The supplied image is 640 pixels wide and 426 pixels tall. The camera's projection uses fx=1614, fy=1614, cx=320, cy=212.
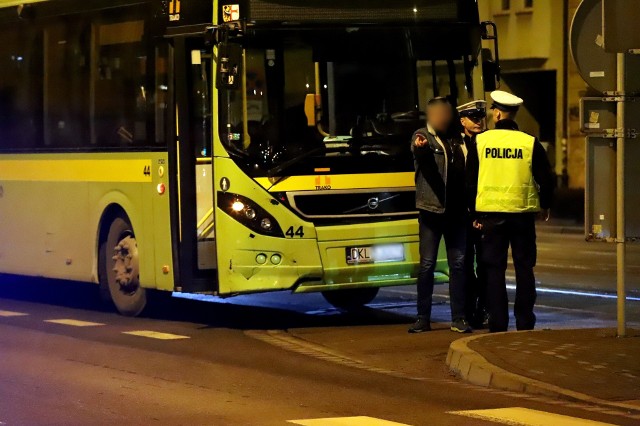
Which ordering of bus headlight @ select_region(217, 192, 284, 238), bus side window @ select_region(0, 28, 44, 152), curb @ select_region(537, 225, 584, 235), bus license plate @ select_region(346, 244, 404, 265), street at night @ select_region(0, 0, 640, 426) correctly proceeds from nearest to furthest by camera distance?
street at night @ select_region(0, 0, 640, 426) → bus headlight @ select_region(217, 192, 284, 238) → bus license plate @ select_region(346, 244, 404, 265) → bus side window @ select_region(0, 28, 44, 152) → curb @ select_region(537, 225, 584, 235)

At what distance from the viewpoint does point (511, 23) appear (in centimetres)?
4838

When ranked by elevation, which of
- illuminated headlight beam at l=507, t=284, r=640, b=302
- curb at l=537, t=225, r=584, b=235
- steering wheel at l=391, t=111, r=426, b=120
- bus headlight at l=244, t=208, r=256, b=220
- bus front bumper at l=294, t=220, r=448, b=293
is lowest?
curb at l=537, t=225, r=584, b=235

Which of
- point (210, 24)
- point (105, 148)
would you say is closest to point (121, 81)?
point (105, 148)

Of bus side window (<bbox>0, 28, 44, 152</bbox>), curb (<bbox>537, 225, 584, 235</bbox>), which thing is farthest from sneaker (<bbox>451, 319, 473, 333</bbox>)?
curb (<bbox>537, 225, 584, 235</bbox>)

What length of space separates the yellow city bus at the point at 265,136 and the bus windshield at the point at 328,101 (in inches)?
0.5

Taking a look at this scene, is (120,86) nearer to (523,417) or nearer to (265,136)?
(265,136)

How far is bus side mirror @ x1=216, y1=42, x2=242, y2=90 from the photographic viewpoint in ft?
45.0

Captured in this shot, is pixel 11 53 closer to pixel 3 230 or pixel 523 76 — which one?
pixel 3 230

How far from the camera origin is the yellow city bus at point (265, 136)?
14.0 meters

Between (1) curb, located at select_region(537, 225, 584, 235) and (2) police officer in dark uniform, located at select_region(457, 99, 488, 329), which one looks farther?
(1) curb, located at select_region(537, 225, 584, 235)

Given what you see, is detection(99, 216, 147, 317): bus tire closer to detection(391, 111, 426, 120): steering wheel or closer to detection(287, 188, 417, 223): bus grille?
detection(287, 188, 417, 223): bus grille

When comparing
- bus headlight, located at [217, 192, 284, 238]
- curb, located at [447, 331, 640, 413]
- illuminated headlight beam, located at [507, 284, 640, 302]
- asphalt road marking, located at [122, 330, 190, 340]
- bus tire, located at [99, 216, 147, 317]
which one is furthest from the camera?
illuminated headlight beam, located at [507, 284, 640, 302]

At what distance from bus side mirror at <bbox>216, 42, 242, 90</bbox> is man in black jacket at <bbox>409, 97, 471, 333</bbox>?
1618 mm

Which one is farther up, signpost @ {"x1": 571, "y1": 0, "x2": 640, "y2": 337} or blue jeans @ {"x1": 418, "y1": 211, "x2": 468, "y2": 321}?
signpost @ {"x1": 571, "y1": 0, "x2": 640, "y2": 337}
